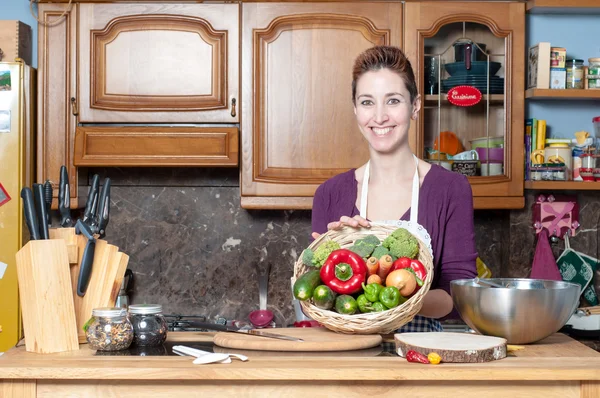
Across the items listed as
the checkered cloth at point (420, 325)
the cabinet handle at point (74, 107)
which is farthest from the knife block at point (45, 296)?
the cabinet handle at point (74, 107)

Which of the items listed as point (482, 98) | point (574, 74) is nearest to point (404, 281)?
point (482, 98)

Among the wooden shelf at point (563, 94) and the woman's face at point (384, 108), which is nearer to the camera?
the woman's face at point (384, 108)

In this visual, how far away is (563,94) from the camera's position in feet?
10.3

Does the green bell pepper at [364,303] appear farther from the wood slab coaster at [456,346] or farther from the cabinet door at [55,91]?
the cabinet door at [55,91]

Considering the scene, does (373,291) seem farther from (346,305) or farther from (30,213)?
(30,213)

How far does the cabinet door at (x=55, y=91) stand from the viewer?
3098mm

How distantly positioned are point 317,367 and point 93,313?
0.47 meters

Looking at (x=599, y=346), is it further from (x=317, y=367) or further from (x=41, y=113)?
(x=41, y=113)

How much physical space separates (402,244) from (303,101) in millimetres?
1490

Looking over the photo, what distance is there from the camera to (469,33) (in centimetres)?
314

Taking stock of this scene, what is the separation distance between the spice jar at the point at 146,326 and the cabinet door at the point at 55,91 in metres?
1.58

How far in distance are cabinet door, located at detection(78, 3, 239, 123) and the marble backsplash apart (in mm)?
424

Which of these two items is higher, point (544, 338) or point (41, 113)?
point (41, 113)

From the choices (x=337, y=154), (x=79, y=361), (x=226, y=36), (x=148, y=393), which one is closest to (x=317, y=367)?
(x=148, y=393)
